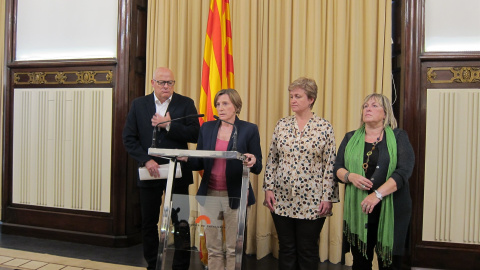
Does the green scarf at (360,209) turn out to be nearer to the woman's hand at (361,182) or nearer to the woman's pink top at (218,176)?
the woman's hand at (361,182)

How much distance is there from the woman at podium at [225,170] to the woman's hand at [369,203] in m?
0.57

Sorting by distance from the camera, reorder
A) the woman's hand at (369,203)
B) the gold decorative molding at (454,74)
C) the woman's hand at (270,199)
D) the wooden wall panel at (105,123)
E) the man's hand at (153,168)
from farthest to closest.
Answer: the wooden wall panel at (105,123) < the gold decorative molding at (454,74) < the man's hand at (153,168) < the woman's hand at (270,199) < the woman's hand at (369,203)

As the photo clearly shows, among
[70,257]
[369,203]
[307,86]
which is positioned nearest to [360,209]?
[369,203]

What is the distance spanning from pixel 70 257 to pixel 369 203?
2.40 metres

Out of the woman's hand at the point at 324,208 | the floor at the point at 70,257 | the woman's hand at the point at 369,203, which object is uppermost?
the woman's hand at the point at 369,203

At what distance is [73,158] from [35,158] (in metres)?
0.43

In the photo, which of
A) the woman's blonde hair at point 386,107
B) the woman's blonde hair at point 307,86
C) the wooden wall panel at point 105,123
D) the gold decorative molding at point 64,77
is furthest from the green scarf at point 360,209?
the gold decorative molding at point 64,77

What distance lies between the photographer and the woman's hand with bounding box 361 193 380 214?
1.97 metres

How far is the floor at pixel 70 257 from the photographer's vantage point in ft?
9.55

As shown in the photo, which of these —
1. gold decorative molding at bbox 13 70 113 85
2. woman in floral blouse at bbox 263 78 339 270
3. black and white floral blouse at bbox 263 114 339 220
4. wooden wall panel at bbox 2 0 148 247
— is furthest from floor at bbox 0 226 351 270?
gold decorative molding at bbox 13 70 113 85

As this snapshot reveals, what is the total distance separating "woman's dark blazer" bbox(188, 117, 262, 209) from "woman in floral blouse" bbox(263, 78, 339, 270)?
0.51 ft

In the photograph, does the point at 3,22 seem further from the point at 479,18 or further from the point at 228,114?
the point at 479,18

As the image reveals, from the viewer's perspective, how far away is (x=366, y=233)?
2062 millimetres

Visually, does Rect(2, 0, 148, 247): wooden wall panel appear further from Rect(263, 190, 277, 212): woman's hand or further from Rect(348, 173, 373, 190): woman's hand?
Rect(348, 173, 373, 190): woman's hand
